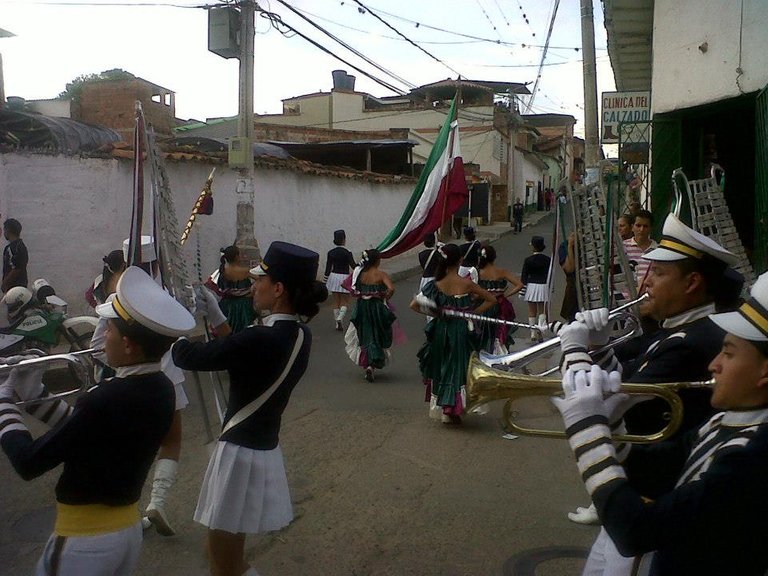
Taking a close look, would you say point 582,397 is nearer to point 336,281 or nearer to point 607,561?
point 607,561

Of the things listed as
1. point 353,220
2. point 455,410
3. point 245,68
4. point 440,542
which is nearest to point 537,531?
point 440,542

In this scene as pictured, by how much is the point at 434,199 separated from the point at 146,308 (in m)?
5.05

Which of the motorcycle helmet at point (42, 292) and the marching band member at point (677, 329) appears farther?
the motorcycle helmet at point (42, 292)

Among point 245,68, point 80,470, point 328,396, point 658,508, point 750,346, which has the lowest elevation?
point 328,396

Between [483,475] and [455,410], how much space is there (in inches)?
51.6

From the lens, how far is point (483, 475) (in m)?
5.62

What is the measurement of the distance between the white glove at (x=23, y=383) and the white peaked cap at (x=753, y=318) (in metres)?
2.31

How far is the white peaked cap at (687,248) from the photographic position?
2.64 metres

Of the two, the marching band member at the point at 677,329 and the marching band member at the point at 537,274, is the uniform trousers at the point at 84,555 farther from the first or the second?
the marching band member at the point at 537,274

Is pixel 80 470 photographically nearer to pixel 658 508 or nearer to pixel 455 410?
pixel 658 508

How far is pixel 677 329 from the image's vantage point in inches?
104

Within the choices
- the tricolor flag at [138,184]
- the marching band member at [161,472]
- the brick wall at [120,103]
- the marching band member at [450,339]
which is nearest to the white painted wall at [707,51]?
the marching band member at [450,339]

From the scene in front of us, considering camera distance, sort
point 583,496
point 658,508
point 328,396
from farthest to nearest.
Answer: point 328,396 → point 583,496 → point 658,508

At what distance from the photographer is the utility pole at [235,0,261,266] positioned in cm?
1218
